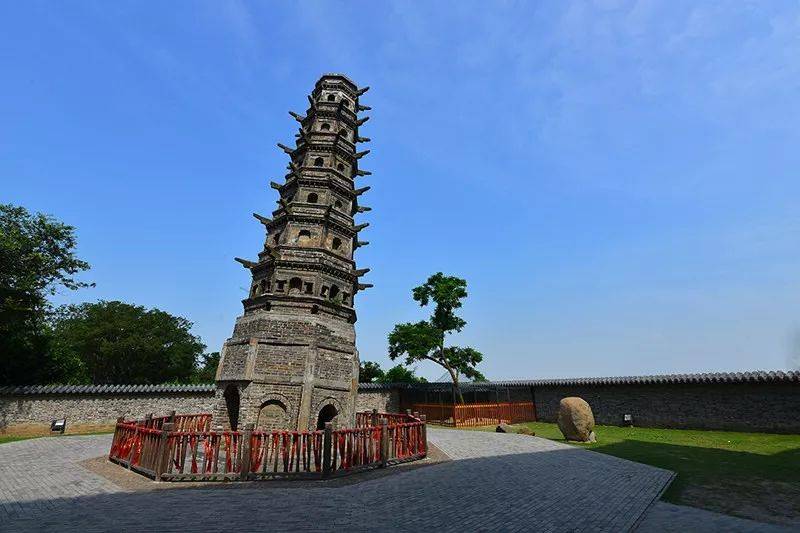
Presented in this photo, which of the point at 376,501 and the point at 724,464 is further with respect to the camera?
the point at 724,464

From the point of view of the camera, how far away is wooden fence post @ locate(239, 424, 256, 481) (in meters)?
9.69

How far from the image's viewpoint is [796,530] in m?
6.04

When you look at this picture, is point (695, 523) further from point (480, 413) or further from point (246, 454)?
point (480, 413)

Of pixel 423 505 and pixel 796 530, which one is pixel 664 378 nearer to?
pixel 796 530

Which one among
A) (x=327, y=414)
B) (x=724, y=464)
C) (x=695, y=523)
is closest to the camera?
(x=695, y=523)

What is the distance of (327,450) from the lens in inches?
395

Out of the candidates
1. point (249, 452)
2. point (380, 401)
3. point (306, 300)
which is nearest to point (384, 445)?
point (249, 452)

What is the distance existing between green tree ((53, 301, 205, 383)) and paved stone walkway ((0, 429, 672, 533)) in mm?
31199

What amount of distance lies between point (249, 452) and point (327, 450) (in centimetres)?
194

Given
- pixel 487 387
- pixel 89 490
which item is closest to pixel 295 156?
pixel 89 490

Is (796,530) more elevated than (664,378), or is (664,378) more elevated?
(664,378)

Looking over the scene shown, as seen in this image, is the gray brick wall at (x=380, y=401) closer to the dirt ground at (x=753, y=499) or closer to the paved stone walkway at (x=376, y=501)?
the paved stone walkway at (x=376, y=501)

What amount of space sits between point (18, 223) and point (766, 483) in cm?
3489

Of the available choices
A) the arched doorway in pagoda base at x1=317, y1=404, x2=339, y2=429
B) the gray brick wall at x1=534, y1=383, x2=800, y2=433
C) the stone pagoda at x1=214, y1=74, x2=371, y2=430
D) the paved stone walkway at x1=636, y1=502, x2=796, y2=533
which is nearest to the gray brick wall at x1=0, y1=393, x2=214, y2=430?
the stone pagoda at x1=214, y1=74, x2=371, y2=430
